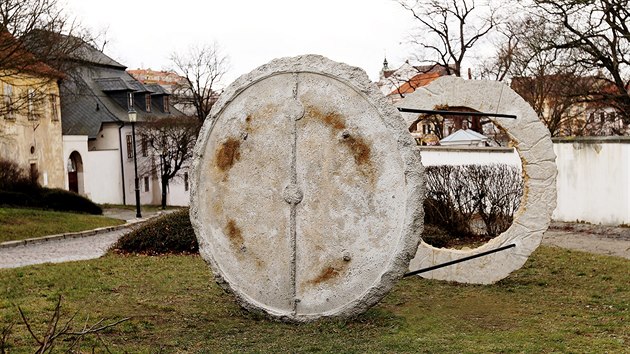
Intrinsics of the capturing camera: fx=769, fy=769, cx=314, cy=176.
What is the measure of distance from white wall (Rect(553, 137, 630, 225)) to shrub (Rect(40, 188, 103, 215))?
56.1ft

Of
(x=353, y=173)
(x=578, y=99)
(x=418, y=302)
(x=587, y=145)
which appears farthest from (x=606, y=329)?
(x=578, y=99)

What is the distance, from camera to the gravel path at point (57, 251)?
50.1 ft

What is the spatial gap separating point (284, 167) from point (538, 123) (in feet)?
13.2

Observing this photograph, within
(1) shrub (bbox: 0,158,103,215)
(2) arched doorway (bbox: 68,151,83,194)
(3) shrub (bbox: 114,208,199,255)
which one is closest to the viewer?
(3) shrub (bbox: 114,208,199,255)

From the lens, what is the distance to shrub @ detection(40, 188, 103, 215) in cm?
2712

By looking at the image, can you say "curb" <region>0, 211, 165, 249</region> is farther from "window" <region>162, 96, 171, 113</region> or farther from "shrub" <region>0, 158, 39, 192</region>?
"window" <region>162, 96, 171, 113</region>

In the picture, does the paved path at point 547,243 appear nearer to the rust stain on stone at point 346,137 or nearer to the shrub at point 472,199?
the shrub at point 472,199

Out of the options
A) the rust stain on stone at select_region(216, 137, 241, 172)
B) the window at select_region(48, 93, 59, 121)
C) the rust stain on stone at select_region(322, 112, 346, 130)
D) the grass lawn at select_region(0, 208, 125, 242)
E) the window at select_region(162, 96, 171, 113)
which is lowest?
the grass lawn at select_region(0, 208, 125, 242)

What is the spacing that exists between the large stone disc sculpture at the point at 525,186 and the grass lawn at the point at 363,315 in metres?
0.26

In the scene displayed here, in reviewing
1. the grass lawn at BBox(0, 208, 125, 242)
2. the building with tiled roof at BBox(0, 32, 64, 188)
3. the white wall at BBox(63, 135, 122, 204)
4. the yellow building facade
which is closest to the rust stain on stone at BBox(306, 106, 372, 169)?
the grass lawn at BBox(0, 208, 125, 242)

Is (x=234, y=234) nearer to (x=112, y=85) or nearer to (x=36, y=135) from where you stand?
(x=36, y=135)

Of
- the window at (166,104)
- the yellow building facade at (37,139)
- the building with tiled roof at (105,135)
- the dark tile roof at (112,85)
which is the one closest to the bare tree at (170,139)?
the building with tiled roof at (105,135)

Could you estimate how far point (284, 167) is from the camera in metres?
7.24

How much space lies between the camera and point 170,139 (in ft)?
139
